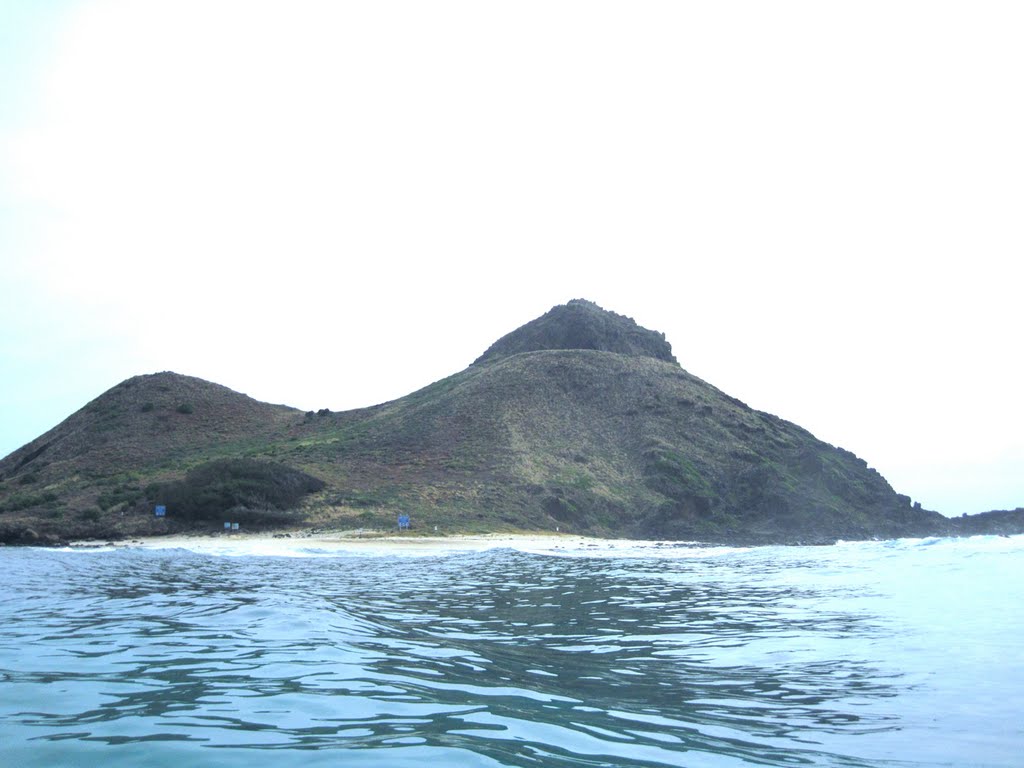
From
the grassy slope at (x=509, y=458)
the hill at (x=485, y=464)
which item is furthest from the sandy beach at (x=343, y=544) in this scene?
the grassy slope at (x=509, y=458)

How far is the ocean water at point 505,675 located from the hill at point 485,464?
34775 mm

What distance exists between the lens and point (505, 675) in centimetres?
984

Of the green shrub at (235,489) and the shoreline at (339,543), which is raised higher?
the green shrub at (235,489)

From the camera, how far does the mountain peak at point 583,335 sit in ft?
359

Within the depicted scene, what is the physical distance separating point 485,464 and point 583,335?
142 feet

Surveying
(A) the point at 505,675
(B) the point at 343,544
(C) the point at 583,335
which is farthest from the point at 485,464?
(A) the point at 505,675

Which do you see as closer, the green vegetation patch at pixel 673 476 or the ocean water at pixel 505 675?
the ocean water at pixel 505 675

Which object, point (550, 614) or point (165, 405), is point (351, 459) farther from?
point (550, 614)

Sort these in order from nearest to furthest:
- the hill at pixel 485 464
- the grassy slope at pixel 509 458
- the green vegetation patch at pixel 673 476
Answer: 1. the hill at pixel 485 464
2. the grassy slope at pixel 509 458
3. the green vegetation patch at pixel 673 476

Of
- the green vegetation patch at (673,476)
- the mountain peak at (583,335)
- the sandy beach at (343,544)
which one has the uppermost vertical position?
the mountain peak at (583,335)

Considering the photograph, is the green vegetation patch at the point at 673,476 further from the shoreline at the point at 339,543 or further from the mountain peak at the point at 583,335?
the mountain peak at the point at 583,335

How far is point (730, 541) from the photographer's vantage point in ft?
186

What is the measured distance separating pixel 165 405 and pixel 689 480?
58801 millimetres

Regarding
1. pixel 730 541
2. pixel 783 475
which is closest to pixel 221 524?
pixel 730 541
